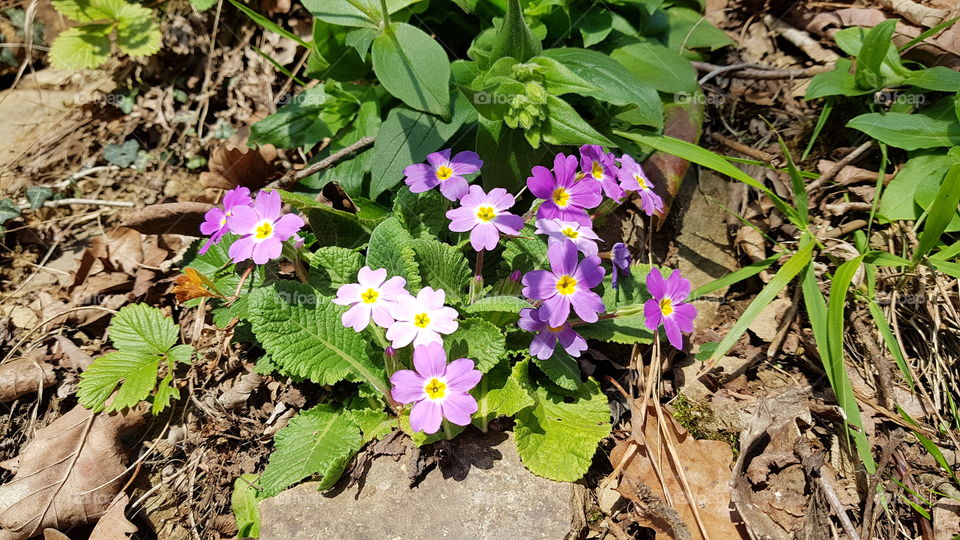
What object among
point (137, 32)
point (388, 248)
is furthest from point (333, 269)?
point (137, 32)

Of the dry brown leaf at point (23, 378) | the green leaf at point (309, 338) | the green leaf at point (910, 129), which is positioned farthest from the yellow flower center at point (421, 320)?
the green leaf at point (910, 129)

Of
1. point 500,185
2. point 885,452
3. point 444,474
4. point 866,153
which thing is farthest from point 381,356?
point 866,153

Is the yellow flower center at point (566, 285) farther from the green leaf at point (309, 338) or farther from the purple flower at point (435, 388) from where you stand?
the green leaf at point (309, 338)

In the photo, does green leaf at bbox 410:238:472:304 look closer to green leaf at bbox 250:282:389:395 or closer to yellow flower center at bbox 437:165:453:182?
yellow flower center at bbox 437:165:453:182

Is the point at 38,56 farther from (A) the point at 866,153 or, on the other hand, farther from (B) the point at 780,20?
(A) the point at 866,153

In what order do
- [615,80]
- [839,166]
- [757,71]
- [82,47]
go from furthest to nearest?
[82,47] → [757,71] → [839,166] → [615,80]

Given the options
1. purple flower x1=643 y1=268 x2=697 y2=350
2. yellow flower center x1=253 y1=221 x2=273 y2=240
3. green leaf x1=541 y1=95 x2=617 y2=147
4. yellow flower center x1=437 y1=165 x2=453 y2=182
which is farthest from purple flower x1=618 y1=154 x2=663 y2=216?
yellow flower center x1=253 y1=221 x2=273 y2=240

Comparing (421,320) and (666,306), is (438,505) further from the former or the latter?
(666,306)
